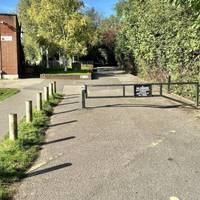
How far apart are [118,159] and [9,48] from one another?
27650 millimetres

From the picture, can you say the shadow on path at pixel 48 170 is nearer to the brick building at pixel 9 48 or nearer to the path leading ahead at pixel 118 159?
the path leading ahead at pixel 118 159

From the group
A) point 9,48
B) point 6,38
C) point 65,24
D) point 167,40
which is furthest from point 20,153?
point 65,24

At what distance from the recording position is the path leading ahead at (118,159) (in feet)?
18.4

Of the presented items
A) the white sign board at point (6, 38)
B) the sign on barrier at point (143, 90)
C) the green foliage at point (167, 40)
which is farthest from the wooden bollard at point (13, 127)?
the white sign board at point (6, 38)

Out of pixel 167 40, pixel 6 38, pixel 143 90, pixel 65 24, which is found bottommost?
pixel 143 90

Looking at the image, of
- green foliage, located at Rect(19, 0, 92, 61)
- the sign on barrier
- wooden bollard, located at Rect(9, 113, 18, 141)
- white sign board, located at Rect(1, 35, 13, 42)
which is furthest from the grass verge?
green foliage, located at Rect(19, 0, 92, 61)

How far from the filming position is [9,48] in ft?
109

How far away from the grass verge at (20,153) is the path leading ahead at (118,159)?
0.20 m

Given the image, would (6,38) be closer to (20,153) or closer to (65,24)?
(65,24)

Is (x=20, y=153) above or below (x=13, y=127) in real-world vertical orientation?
below

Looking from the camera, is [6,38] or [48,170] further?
[6,38]

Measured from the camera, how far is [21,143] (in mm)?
8469

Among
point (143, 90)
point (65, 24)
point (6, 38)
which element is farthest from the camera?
point (65, 24)

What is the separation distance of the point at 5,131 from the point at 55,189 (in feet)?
16.4
